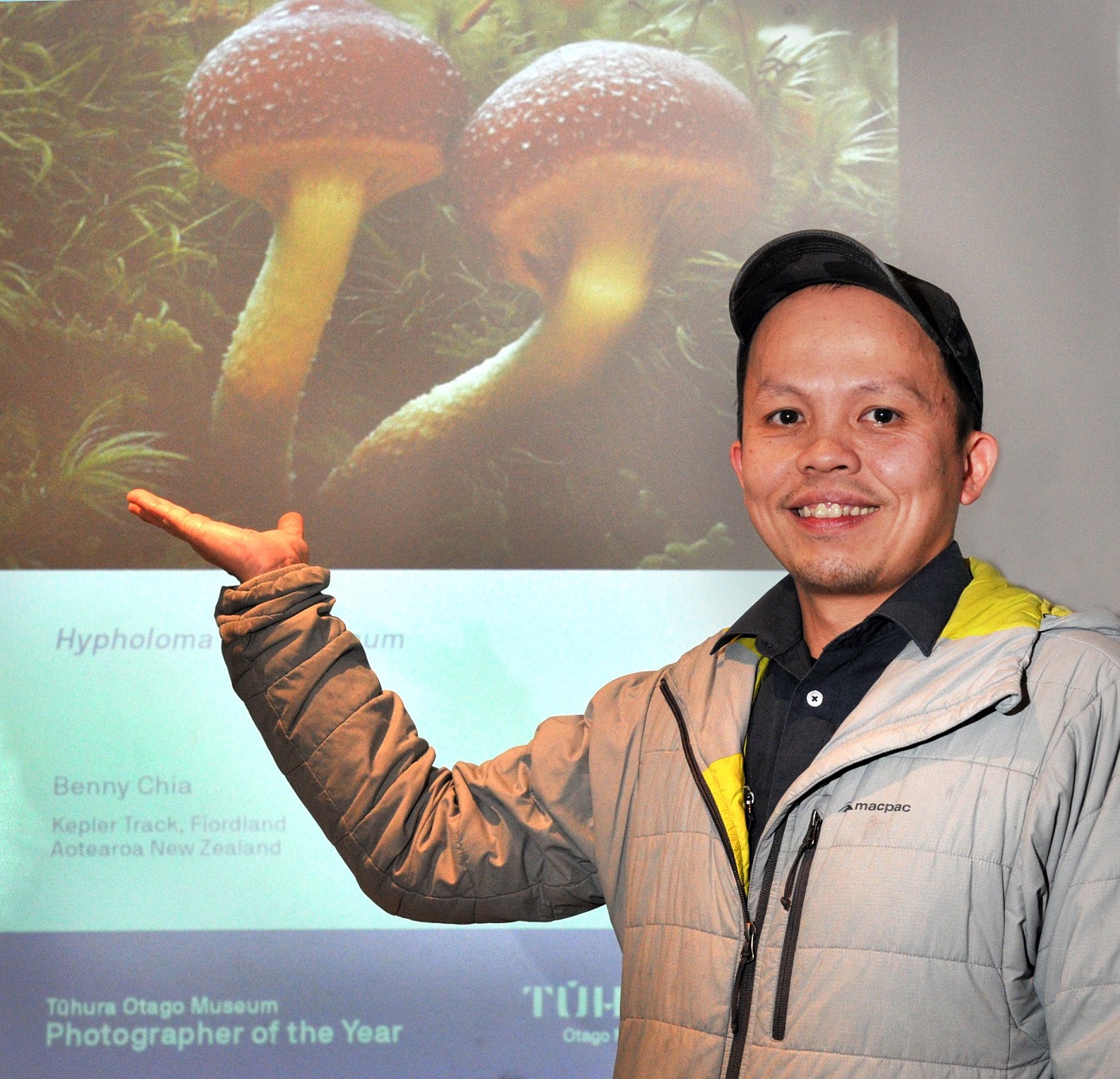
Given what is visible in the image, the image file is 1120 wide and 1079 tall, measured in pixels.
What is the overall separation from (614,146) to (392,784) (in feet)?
3.71

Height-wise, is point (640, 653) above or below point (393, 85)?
below

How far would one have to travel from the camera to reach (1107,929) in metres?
0.84

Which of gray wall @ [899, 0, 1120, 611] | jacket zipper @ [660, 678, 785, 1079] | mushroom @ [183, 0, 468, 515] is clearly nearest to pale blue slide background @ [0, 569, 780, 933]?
mushroom @ [183, 0, 468, 515]

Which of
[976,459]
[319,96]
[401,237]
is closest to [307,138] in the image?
[319,96]

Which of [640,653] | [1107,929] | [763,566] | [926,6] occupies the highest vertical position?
[926,6]

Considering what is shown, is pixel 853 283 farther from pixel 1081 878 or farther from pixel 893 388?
pixel 1081 878

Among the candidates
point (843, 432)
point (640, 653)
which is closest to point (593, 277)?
point (640, 653)

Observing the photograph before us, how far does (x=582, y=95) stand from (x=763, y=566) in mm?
757

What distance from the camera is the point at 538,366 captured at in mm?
1846

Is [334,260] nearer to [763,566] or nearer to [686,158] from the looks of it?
[686,158]

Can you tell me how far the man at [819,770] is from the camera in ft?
2.85

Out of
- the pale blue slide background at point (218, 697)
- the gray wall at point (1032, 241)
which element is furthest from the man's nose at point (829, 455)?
the gray wall at point (1032, 241)

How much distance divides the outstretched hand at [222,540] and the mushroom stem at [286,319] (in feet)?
2.40

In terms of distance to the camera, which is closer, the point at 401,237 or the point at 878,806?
the point at 878,806
